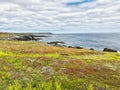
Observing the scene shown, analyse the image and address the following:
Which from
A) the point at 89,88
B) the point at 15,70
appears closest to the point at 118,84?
the point at 89,88

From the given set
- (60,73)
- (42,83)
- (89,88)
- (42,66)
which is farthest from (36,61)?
(89,88)

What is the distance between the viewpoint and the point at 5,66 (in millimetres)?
21594

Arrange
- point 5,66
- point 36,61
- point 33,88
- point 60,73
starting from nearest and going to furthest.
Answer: point 33,88
point 60,73
point 5,66
point 36,61

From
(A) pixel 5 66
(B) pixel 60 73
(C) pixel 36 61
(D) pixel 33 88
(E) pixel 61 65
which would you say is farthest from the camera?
(C) pixel 36 61

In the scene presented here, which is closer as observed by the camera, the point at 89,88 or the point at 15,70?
the point at 89,88

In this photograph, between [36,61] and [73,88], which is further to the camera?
[36,61]

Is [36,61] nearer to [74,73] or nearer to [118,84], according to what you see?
[74,73]

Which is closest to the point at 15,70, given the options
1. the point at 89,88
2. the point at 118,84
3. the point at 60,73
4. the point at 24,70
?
the point at 24,70

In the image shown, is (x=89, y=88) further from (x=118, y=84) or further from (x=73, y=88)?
(x=118, y=84)

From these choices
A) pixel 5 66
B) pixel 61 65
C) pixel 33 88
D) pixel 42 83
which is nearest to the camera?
pixel 33 88

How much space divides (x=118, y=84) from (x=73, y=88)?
468 centimetres

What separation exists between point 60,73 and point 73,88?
3507 millimetres

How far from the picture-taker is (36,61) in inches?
975

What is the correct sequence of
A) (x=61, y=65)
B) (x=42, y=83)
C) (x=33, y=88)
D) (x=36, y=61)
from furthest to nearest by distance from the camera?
(x=36, y=61), (x=61, y=65), (x=42, y=83), (x=33, y=88)
